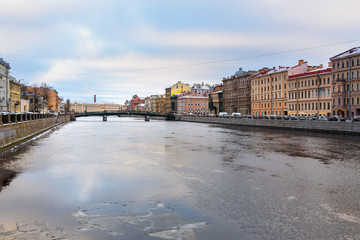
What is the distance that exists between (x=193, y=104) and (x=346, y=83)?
104 meters

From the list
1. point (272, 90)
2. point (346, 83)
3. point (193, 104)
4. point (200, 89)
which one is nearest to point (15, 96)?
point (272, 90)

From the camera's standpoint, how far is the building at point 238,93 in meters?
113

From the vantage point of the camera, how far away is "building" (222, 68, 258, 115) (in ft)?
372

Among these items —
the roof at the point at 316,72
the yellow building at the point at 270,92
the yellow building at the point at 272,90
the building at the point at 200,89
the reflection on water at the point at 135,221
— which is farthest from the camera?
the building at the point at 200,89

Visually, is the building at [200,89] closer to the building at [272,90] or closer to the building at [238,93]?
the building at [238,93]

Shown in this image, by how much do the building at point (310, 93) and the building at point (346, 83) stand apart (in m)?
3.37

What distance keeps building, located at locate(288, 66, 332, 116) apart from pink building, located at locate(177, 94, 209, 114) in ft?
265

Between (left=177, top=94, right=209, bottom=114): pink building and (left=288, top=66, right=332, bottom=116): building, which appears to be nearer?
(left=288, top=66, right=332, bottom=116): building

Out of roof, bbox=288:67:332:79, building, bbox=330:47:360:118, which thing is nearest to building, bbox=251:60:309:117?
roof, bbox=288:67:332:79

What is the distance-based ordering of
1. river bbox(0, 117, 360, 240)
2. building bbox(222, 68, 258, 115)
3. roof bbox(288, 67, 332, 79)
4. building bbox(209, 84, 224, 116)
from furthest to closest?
1. building bbox(209, 84, 224, 116)
2. building bbox(222, 68, 258, 115)
3. roof bbox(288, 67, 332, 79)
4. river bbox(0, 117, 360, 240)

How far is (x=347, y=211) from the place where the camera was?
9984mm

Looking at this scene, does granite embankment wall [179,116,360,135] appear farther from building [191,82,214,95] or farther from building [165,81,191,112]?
building [165,81,191,112]

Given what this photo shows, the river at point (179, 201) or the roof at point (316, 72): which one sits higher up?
the roof at point (316, 72)

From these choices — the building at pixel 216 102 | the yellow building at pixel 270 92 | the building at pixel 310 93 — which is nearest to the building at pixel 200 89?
the building at pixel 216 102
